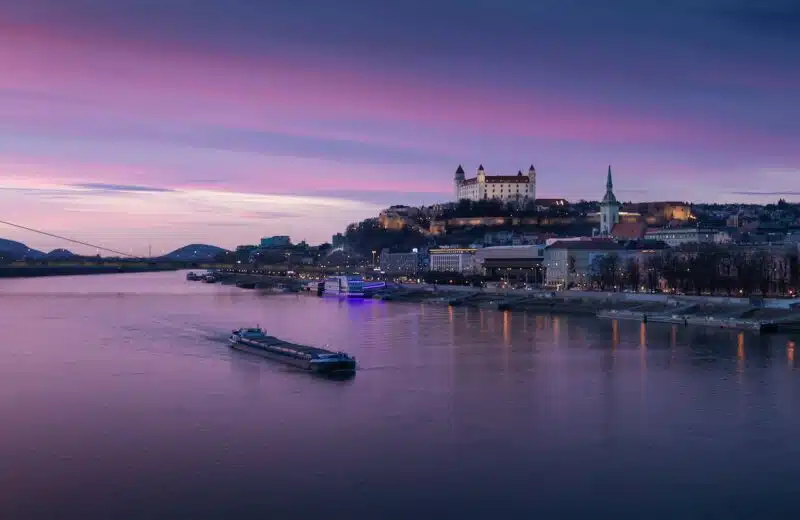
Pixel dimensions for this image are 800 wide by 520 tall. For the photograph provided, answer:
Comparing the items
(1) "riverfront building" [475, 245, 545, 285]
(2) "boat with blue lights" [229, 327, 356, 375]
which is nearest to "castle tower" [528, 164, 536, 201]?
(1) "riverfront building" [475, 245, 545, 285]

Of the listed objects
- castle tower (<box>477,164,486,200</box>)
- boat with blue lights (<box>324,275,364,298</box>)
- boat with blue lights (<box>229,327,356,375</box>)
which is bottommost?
boat with blue lights (<box>229,327,356,375</box>)

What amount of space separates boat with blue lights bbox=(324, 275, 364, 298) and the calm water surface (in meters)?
19.1

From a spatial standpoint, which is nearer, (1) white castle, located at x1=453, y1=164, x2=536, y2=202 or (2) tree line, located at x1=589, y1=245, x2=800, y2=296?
(2) tree line, located at x1=589, y1=245, x2=800, y2=296

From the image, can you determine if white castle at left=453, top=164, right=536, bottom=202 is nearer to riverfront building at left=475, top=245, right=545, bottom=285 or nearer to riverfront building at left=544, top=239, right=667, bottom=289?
riverfront building at left=475, top=245, right=545, bottom=285

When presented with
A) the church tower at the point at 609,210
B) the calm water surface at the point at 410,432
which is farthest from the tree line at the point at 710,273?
the church tower at the point at 609,210

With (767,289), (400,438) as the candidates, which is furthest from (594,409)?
(767,289)

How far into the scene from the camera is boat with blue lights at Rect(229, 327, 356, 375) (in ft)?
40.2

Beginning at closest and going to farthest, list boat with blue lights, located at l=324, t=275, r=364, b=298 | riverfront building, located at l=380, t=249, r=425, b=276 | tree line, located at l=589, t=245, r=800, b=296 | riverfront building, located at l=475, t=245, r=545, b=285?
1. tree line, located at l=589, t=245, r=800, b=296
2. boat with blue lights, located at l=324, t=275, r=364, b=298
3. riverfront building, located at l=475, t=245, r=545, b=285
4. riverfront building, located at l=380, t=249, r=425, b=276

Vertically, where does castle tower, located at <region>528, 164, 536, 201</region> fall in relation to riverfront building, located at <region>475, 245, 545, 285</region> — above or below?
above

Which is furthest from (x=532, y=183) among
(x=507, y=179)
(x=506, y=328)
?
(x=506, y=328)

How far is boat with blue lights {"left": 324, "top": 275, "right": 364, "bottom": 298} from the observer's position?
114ft

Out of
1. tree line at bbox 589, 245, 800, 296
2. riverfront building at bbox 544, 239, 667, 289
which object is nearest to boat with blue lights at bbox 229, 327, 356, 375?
tree line at bbox 589, 245, 800, 296

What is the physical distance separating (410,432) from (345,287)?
1080 inches

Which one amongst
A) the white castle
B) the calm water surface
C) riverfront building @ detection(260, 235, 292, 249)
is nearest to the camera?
the calm water surface
